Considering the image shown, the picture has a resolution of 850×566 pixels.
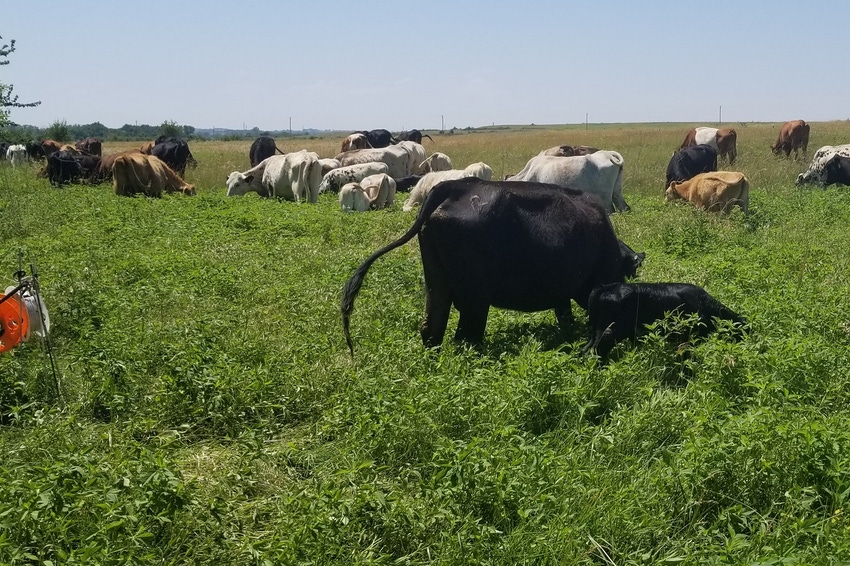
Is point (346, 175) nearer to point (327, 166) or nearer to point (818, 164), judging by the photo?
point (327, 166)

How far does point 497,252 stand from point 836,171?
50.7 ft

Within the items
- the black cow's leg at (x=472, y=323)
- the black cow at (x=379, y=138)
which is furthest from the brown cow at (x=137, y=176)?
the black cow's leg at (x=472, y=323)

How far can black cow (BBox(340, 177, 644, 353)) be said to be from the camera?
21.3 feet

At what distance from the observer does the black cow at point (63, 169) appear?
2119 cm

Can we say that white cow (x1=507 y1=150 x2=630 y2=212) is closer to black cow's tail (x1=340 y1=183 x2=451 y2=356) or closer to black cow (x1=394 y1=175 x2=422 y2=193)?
black cow (x1=394 y1=175 x2=422 y2=193)

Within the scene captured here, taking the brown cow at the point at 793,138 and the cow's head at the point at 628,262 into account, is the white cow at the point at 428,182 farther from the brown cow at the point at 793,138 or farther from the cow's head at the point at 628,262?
the brown cow at the point at 793,138

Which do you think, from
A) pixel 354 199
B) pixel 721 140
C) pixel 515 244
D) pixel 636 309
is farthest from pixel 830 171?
pixel 515 244

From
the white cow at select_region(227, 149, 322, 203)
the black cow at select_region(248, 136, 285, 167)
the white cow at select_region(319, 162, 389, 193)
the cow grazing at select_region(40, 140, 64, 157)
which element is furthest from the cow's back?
the cow grazing at select_region(40, 140, 64, 157)

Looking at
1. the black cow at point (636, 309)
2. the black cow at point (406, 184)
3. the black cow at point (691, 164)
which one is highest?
the black cow at point (691, 164)

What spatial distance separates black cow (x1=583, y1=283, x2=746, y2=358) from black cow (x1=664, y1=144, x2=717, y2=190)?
40.1 feet

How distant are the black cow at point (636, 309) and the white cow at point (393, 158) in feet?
50.1

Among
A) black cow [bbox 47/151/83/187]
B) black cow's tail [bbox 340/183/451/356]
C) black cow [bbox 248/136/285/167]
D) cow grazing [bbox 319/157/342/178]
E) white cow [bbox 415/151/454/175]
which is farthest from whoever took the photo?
black cow [bbox 248/136/285/167]

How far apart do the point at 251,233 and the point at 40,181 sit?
12.4 meters

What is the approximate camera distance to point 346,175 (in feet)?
62.5
